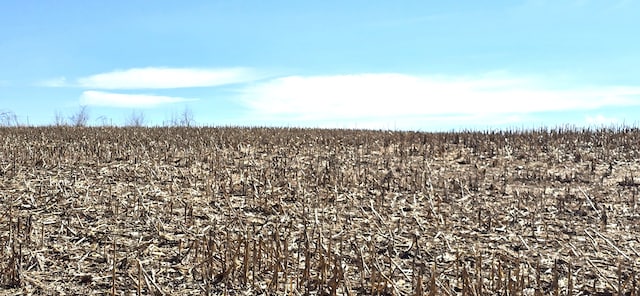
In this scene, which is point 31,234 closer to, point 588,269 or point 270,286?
point 270,286

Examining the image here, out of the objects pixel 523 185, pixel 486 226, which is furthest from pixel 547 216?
pixel 523 185

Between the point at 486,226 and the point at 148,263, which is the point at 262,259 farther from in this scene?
the point at 486,226

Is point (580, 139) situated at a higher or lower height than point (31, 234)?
higher

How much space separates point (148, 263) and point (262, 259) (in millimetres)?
1386

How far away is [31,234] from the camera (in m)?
7.44

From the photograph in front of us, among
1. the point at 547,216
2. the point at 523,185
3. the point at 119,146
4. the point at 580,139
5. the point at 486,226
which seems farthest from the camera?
the point at 580,139

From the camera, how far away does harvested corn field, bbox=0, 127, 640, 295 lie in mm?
6004

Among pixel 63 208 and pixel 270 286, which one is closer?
pixel 270 286

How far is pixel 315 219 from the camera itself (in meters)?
6.70

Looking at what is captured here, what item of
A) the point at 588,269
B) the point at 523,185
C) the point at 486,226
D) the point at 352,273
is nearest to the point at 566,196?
the point at 523,185

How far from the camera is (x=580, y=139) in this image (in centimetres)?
1722

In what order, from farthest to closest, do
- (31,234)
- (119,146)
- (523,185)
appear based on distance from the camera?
(119,146) < (523,185) < (31,234)

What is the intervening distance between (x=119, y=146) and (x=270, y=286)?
1046cm

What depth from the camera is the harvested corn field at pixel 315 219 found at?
600 cm
